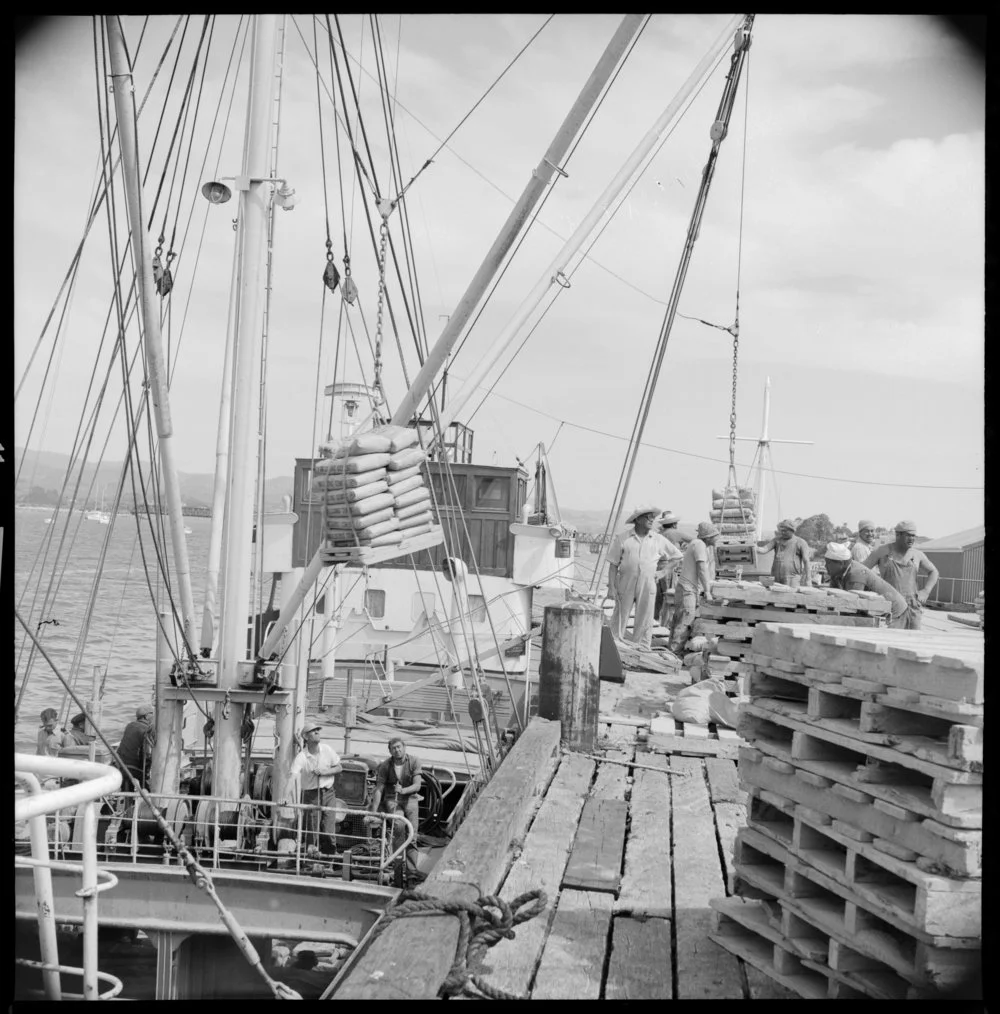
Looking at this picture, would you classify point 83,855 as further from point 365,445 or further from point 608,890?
point 365,445

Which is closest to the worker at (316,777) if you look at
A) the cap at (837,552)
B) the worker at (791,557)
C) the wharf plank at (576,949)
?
the wharf plank at (576,949)

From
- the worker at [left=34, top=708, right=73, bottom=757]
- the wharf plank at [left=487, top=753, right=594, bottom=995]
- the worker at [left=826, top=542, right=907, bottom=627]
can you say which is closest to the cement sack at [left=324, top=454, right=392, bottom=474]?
the wharf plank at [left=487, top=753, right=594, bottom=995]

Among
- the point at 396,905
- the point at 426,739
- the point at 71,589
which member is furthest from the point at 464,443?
the point at 71,589

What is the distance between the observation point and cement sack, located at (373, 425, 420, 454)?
7730 mm

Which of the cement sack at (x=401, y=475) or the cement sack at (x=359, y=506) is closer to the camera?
the cement sack at (x=359, y=506)

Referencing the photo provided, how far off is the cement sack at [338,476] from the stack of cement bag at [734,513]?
11.7m

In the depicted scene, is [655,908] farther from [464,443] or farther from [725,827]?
[464,443]

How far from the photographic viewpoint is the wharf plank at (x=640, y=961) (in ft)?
13.2

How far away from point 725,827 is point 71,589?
220 feet

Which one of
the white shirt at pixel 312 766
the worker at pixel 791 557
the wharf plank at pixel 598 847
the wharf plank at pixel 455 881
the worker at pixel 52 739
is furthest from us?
the worker at pixel 791 557

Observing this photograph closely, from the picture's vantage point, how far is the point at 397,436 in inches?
307

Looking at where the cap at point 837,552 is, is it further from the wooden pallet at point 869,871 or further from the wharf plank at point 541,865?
→ the wooden pallet at point 869,871

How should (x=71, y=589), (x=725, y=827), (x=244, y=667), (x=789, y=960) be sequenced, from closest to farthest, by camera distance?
(x=789, y=960), (x=725, y=827), (x=244, y=667), (x=71, y=589)

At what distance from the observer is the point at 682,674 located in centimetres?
1202
